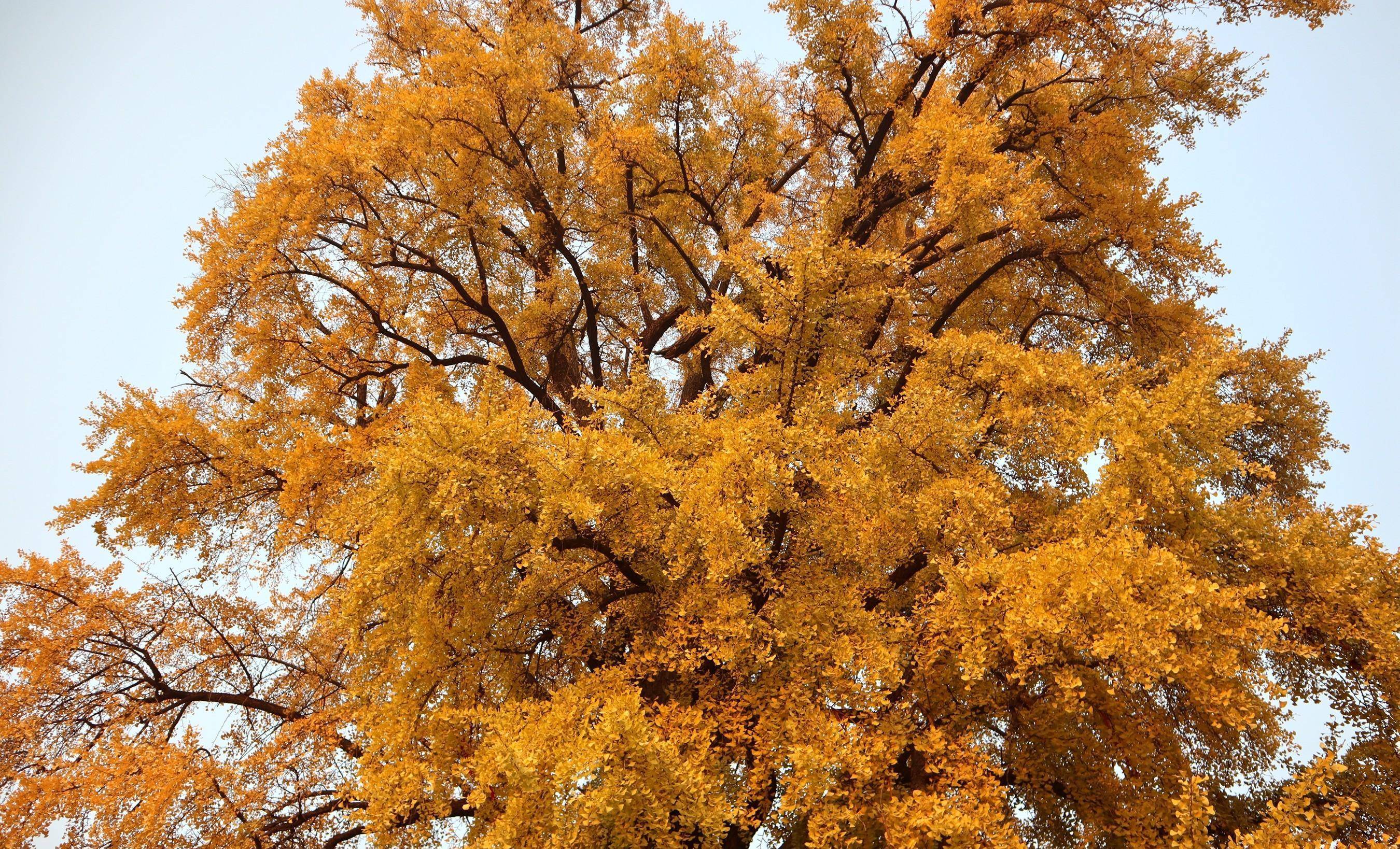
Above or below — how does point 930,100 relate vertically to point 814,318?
above

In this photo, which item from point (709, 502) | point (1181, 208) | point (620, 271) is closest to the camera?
point (709, 502)

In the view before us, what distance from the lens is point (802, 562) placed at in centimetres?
670

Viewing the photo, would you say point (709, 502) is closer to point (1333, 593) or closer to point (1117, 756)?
point (1117, 756)

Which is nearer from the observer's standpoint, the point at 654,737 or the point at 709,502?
the point at 654,737

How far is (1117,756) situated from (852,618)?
8.91ft

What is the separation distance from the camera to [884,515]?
6609 mm

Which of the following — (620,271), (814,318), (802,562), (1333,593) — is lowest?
(1333,593)

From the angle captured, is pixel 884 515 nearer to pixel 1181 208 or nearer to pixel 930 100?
pixel 1181 208

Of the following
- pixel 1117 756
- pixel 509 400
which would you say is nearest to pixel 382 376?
pixel 509 400

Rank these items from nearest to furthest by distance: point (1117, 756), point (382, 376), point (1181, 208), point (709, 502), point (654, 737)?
point (654, 737) → point (709, 502) → point (1117, 756) → point (1181, 208) → point (382, 376)

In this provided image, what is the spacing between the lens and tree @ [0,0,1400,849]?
18.7ft

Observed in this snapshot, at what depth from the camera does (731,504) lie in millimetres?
5977

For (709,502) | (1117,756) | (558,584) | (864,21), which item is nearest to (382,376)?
(558,584)

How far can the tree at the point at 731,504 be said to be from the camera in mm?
5695
